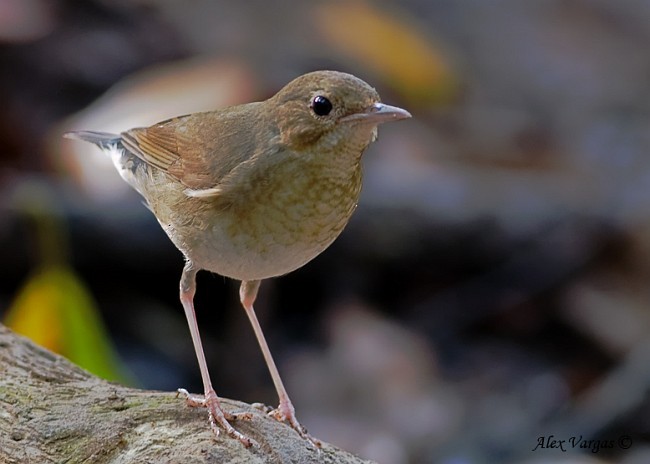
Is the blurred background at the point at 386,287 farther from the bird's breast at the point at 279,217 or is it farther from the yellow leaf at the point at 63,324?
the bird's breast at the point at 279,217

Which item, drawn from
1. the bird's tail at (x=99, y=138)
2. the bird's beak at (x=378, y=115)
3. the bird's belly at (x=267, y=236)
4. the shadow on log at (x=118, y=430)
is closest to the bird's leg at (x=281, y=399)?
the shadow on log at (x=118, y=430)

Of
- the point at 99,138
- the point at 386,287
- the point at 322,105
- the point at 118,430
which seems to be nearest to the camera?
the point at 118,430

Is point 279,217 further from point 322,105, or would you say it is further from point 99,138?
point 99,138

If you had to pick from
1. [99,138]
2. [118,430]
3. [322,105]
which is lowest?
[118,430]

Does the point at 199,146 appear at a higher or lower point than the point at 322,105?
higher

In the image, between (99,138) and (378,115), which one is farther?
(99,138)

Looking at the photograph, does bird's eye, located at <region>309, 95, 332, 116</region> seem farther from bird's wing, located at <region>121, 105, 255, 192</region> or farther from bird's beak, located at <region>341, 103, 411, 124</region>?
bird's wing, located at <region>121, 105, 255, 192</region>

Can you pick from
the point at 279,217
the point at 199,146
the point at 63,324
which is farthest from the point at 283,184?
the point at 63,324
